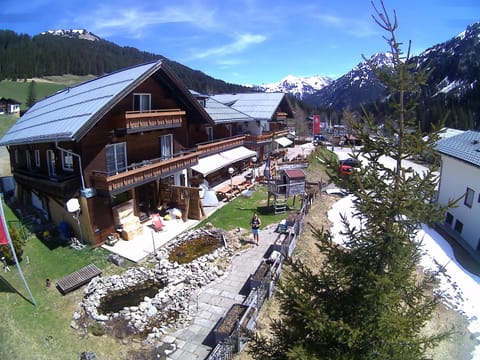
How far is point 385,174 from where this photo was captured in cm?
658

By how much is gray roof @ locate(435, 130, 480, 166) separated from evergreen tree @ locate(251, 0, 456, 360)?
1873 cm

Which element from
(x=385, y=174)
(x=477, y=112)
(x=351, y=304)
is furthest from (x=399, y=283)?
(x=477, y=112)

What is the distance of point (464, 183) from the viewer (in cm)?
2325

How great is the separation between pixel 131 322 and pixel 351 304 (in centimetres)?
958

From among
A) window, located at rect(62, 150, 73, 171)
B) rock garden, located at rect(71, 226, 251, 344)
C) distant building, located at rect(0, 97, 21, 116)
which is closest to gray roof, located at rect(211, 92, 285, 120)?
rock garden, located at rect(71, 226, 251, 344)

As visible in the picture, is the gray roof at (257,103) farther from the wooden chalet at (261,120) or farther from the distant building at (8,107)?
the distant building at (8,107)

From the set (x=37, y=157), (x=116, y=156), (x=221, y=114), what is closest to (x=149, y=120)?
(x=116, y=156)

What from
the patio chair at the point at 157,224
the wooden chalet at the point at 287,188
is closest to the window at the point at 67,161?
the patio chair at the point at 157,224

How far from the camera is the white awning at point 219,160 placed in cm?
2744

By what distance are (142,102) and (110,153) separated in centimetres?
463

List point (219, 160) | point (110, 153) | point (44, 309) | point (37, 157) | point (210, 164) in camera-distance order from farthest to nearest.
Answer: point (219, 160), point (210, 164), point (37, 157), point (110, 153), point (44, 309)

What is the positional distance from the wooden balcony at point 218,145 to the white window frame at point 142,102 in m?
6.74

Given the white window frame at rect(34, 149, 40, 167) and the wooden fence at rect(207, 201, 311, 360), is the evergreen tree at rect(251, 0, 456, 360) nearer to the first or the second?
the wooden fence at rect(207, 201, 311, 360)

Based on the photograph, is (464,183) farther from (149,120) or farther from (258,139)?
(149,120)
